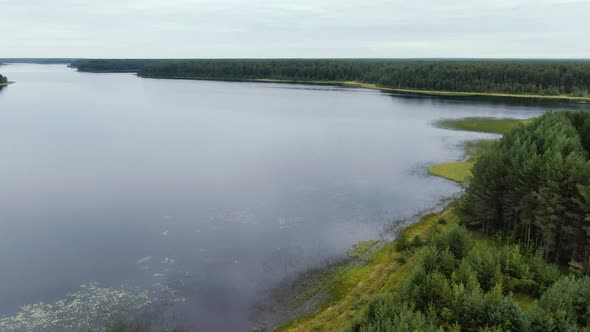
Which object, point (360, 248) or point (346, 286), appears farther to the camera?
point (360, 248)

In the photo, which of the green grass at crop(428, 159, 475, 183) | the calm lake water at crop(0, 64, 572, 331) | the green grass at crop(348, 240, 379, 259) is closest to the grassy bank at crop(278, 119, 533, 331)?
the green grass at crop(348, 240, 379, 259)

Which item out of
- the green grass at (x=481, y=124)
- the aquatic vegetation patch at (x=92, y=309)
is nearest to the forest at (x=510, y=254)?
the aquatic vegetation patch at (x=92, y=309)

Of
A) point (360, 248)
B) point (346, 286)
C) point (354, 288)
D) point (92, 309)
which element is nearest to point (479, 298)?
point (354, 288)

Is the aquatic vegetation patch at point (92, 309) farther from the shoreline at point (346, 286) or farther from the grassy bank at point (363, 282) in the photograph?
the grassy bank at point (363, 282)

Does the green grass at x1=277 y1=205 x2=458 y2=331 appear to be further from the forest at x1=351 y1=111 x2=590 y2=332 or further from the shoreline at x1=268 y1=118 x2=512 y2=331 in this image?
the forest at x1=351 y1=111 x2=590 y2=332

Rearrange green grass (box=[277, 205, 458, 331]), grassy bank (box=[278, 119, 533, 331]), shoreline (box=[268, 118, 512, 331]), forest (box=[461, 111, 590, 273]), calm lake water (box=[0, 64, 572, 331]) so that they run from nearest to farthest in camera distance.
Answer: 1. green grass (box=[277, 205, 458, 331])
2. grassy bank (box=[278, 119, 533, 331])
3. shoreline (box=[268, 118, 512, 331])
4. forest (box=[461, 111, 590, 273])
5. calm lake water (box=[0, 64, 572, 331])

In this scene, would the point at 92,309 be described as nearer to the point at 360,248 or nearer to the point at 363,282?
the point at 363,282
